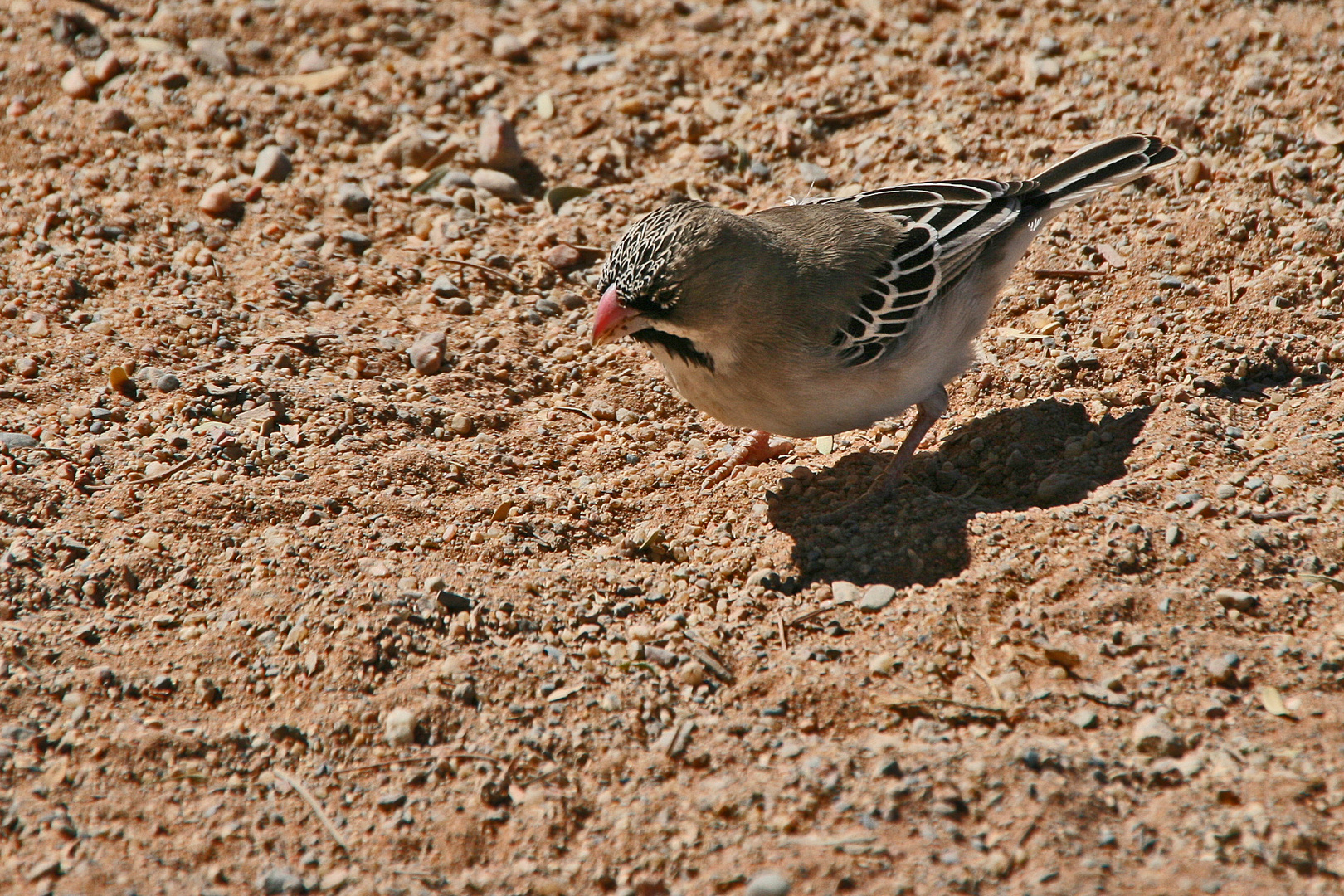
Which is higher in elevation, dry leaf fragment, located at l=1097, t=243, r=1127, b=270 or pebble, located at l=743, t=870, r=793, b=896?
dry leaf fragment, located at l=1097, t=243, r=1127, b=270

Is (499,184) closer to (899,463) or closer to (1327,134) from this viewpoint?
(899,463)

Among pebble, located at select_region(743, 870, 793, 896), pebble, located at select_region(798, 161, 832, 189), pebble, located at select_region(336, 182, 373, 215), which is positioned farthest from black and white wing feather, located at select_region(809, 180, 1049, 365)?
pebble, located at select_region(336, 182, 373, 215)

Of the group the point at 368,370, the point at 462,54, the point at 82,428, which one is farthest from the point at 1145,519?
the point at 462,54

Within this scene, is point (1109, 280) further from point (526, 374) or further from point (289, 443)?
point (289, 443)

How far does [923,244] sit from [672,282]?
153cm

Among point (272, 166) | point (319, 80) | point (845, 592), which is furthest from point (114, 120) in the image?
point (845, 592)

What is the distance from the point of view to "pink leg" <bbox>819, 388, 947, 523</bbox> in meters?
5.55

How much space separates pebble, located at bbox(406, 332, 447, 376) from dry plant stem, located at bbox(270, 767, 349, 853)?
2.87 meters

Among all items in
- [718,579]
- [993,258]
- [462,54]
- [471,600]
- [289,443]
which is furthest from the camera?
[462,54]

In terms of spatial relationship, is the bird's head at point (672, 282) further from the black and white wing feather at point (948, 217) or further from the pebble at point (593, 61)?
the pebble at point (593, 61)

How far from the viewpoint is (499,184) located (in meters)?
7.74

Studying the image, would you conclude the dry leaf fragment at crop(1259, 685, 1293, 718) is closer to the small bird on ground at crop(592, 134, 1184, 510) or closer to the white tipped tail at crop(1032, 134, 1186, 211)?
the small bird on ground at crop(592, 134, 1184, 510)

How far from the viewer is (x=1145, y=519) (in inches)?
195

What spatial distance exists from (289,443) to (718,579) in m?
2.39
